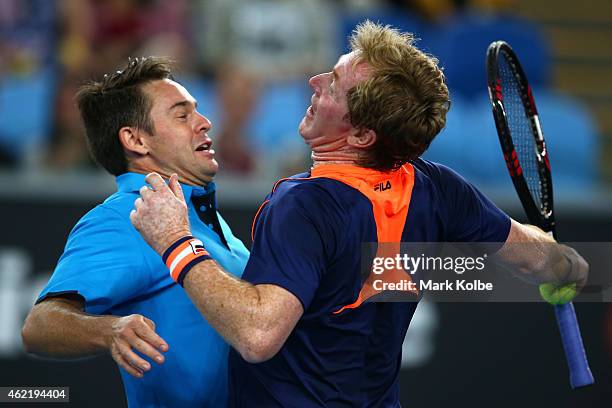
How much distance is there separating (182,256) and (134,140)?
2.80 ft

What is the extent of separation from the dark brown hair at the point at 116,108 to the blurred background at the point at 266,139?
7.34 ft

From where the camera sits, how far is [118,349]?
2688mm

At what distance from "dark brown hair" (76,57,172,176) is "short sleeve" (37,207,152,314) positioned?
35 centimetres

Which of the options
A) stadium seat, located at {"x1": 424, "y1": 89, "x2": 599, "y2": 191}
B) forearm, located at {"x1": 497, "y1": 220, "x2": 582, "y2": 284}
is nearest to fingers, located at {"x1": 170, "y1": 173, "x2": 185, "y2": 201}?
forearm, located at {"x1": 497, "y1": 220, "x2": 582, "y2": 284}

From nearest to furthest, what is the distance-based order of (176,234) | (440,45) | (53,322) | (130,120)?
(176,234) < (53,322) < (130,120) < (440,45)

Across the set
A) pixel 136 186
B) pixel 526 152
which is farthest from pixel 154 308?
pixel 526 152

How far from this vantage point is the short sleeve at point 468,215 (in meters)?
2.97

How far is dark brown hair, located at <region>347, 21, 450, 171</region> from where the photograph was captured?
2.70 metres

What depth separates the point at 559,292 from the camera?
3.21 m

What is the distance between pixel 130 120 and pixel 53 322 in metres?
0.80

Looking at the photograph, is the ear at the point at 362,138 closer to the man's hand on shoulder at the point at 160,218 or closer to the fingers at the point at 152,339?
the man's hand on shoulder at the point at 160,218

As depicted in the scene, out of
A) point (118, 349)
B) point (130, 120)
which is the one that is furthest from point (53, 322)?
point (130, 120)

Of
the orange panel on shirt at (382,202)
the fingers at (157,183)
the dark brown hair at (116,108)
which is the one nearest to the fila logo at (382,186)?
the orange panel on shirt at (382,202)

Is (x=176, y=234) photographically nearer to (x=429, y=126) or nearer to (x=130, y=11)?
(x=429, y=126)
